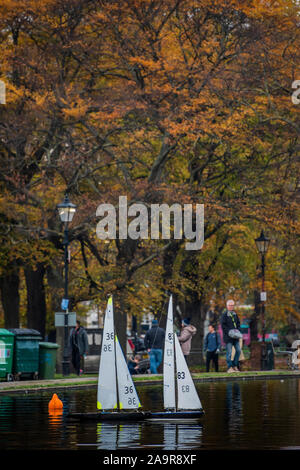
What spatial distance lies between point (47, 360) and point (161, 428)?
1450cm

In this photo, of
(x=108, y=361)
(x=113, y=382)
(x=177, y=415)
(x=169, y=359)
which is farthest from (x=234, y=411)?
(x=108, y=361)

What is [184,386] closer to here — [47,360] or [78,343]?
[47,360]

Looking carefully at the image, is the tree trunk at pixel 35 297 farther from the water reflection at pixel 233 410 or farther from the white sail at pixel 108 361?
the white sail at pixel 108 361

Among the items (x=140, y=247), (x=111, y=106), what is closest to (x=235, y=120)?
(x=111, y=106)

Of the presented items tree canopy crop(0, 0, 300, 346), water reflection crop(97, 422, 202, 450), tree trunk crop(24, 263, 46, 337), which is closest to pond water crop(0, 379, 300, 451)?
water reflection crop(97, 422, 202, 450)

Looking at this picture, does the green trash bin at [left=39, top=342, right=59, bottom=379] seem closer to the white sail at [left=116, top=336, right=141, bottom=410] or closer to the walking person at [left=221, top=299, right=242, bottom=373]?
the walking person at [left=221, top=299, right=242, bottom=373]

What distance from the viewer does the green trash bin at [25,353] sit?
28.1m

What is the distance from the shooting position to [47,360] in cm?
2914

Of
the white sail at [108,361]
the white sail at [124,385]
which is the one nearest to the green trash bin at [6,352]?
the white sail at [124,385]

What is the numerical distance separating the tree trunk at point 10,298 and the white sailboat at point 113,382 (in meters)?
23.6

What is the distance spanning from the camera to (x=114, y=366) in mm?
15578

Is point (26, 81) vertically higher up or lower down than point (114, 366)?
higher up
